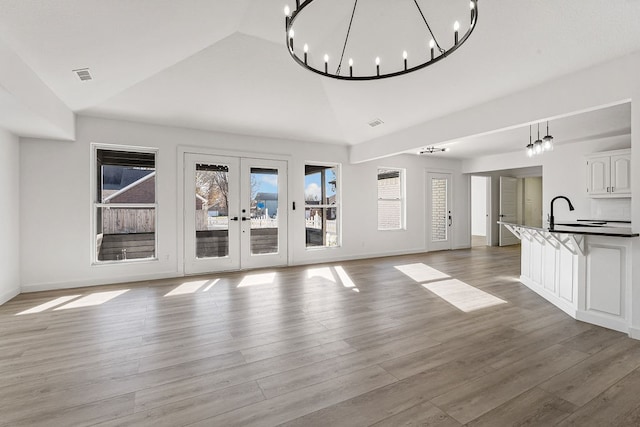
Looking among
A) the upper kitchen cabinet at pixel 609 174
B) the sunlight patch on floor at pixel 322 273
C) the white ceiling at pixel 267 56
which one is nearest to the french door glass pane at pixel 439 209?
the white ceiling at pixel 267 56

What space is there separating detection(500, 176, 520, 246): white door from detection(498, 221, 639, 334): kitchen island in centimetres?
619

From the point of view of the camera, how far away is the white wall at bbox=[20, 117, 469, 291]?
15.2 feet

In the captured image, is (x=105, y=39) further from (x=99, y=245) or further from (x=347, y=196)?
(x=347, y=196)

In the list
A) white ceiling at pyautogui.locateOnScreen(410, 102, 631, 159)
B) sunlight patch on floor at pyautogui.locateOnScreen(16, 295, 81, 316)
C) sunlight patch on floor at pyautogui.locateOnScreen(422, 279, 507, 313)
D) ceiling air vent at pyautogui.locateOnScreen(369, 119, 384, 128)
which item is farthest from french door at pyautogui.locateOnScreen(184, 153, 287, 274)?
white ceiling at pyautogui.locateOnScreen(410, 102, 631, 159)

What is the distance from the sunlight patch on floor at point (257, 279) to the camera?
507 cm

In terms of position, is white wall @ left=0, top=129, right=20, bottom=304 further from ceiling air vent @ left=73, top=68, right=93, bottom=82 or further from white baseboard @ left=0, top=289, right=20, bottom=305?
ceiling air vent @ left=73, top=68, right=93, bottom=82

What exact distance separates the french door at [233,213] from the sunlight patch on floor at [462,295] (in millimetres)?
3088

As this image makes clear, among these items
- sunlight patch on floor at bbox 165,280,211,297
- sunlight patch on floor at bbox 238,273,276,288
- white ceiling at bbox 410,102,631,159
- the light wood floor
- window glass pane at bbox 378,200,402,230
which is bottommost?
the light wood floor

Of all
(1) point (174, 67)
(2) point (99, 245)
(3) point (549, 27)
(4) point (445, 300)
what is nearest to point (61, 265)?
(2) point (99, 245)

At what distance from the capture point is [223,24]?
3.56 m

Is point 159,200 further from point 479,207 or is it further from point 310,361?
point 479,207

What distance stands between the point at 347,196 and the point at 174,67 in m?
4.29

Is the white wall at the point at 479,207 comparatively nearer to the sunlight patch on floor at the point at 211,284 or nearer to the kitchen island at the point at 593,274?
the kitchen island at the point at 593,274

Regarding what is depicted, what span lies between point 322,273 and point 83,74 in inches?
175
